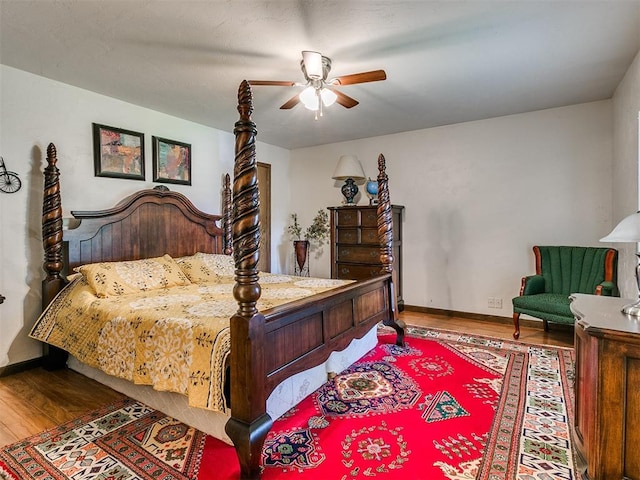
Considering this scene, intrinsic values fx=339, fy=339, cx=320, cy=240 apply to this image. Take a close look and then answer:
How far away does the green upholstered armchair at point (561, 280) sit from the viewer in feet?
10.6

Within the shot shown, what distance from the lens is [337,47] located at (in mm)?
2451

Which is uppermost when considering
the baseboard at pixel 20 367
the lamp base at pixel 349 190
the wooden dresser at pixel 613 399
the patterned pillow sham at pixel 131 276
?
the lamp base at pixel 349 190

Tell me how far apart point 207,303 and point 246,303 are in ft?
3.21

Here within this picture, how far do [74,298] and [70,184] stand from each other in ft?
3.75

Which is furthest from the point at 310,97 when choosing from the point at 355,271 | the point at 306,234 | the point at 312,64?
the point at 306,234

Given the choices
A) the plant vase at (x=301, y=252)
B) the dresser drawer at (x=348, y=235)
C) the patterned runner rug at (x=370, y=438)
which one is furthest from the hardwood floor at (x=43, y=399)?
the plant vase at (x=301, y=252)

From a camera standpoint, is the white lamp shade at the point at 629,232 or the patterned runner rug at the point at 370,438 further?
the patterned runner rug at the point at 370,438

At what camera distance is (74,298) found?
8.87ft

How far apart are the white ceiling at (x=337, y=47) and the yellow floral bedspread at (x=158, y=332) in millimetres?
1831

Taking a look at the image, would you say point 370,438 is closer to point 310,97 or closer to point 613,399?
point 613,399

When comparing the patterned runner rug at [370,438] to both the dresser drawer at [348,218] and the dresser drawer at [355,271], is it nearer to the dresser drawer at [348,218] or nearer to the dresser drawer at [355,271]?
the dresser drawer at [355,271]

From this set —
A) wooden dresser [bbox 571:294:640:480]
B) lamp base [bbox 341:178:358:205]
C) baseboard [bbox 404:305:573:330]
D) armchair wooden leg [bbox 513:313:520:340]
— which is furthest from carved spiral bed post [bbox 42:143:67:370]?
armchair wooden leg [bbox 513:313:520:340]

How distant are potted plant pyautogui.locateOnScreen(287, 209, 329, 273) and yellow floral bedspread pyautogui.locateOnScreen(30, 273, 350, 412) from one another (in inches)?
90.5

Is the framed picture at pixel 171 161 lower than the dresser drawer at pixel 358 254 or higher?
higher
